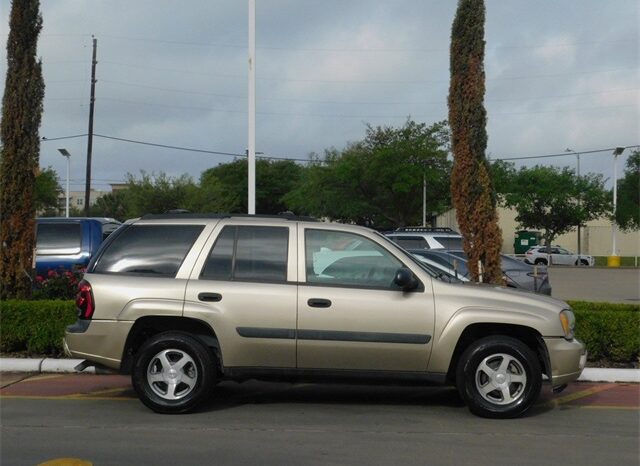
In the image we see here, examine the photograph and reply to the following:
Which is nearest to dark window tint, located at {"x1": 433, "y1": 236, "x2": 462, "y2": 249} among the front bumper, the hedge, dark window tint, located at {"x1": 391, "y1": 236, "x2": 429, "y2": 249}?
dark window tint, located at {"x1": 391, "y1": 236, "x2": 429, "y2": 249}

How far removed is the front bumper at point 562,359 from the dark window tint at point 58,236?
1013 cm

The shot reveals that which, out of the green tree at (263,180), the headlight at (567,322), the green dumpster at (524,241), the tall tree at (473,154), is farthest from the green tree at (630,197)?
the headlight at (567,322)

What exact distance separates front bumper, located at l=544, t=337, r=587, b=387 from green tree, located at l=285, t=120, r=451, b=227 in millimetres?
34860

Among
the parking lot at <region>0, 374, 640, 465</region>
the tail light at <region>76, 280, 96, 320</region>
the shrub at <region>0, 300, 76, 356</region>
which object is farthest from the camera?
the shrub at <region>0, 300, 76, 356</region>

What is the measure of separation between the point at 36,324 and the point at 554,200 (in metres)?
40.4

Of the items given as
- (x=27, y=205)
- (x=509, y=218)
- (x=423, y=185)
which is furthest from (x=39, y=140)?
(x=509, y=218)

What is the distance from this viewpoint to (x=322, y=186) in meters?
46.2

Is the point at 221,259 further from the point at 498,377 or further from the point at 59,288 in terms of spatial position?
the point at 59,288

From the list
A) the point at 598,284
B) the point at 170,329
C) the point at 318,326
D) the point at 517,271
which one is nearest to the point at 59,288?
the point at 170,329

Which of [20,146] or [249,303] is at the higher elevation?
[20,146]

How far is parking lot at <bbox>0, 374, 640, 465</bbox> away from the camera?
20.6 ft

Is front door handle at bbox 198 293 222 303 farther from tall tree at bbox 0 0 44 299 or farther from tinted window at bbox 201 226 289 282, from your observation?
tall tree at bbox 0 0 44 299

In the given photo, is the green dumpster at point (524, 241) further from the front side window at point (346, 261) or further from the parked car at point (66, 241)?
the front side window at point (346, 261)

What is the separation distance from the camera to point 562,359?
24.7 ft
